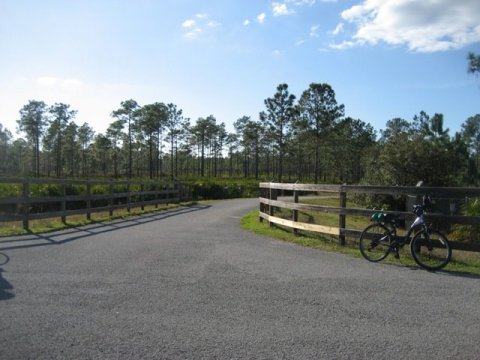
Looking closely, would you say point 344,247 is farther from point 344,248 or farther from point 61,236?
point 61,236

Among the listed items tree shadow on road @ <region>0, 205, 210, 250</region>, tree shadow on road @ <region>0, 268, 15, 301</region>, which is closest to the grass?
tree shadow on road @ <region>0, 205, 210, 250</region>

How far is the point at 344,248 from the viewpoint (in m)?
9.19

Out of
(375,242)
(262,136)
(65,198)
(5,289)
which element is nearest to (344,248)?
(375,242)

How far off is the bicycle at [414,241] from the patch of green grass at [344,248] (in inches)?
6.9

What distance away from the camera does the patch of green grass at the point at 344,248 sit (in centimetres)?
747

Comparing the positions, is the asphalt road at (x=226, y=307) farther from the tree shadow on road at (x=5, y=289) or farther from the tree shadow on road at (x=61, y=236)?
the tree shadow on road at (x=61, y=236)

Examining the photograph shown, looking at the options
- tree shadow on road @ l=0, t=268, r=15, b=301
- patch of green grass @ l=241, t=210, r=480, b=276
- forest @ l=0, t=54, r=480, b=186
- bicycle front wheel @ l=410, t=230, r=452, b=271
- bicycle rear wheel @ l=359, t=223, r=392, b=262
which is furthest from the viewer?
forest @ l=0, t=54, r=480, b=186

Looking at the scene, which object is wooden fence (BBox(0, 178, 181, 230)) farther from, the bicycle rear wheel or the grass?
the bicycle rear wheel

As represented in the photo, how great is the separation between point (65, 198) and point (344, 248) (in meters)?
8.65

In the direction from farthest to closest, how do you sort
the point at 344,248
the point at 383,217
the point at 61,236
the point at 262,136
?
the point at 262,136, the point at 61,236, the point at 344,248, the point at 383,217

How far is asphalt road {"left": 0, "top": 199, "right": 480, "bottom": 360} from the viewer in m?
3.87

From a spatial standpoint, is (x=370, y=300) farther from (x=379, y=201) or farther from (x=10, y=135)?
(x=10, y=135)

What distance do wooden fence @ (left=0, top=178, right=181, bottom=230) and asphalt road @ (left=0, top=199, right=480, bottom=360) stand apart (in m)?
3.39

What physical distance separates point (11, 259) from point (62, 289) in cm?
254
